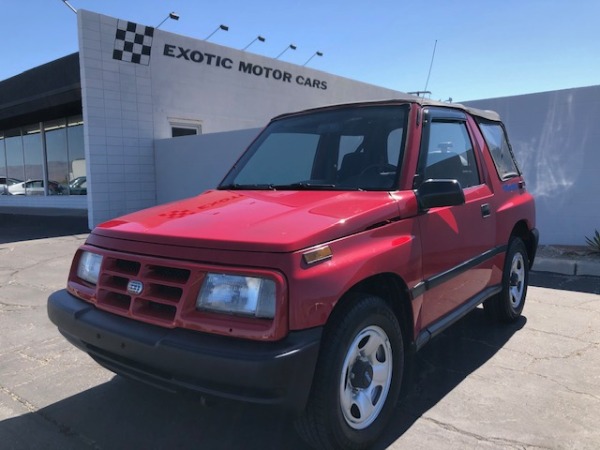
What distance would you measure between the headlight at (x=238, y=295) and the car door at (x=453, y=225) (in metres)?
1.22

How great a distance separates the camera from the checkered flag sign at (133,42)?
1206 cm

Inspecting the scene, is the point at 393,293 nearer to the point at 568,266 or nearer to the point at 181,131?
the point at 568,266

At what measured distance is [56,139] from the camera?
16.9 m

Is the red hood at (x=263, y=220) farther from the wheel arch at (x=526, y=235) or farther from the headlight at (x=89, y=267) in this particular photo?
the wheel arch at (x=526, y=235)

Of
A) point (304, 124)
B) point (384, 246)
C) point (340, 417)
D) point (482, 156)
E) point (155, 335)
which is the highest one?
point (304, 124)

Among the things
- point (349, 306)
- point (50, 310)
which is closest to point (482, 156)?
point (349, 306)

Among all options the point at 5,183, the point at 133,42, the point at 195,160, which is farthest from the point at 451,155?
the point at 5,183

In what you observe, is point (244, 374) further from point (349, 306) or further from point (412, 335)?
point (412, 335)

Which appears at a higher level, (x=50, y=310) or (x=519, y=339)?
(x=50, y=310)

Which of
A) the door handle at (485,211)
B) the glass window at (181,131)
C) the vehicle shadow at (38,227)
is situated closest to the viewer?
the door handle at (485,211)

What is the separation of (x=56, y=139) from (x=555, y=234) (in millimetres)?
15695

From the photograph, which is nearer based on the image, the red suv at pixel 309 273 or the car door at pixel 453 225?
the red suv at pixel 309 273

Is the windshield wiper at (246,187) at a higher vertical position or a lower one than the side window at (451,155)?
lower

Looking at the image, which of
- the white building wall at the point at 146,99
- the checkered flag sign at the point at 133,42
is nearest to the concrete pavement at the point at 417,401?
the white building wall at the point at 146,99
